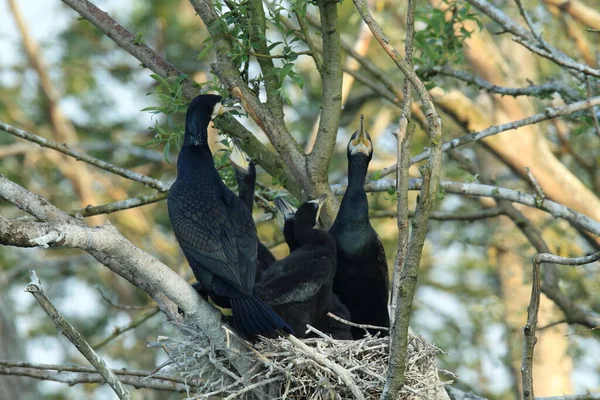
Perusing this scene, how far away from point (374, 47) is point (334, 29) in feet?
26.3

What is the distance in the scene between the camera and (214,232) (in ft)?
16.4

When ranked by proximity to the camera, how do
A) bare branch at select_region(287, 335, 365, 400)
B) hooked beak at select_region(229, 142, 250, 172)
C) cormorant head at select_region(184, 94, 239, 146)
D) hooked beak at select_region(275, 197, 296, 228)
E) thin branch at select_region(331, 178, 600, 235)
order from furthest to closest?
hooked beak at select_region(275, 197, 296, 228)
thin branch at select_region(331, 178, 600, 235)
hooked beak at select_region(229, 142, 250, 172)
cormorant head at select_region(184, 94, 239, 146)
bare branch at select_region(287, 335, 365, 400)

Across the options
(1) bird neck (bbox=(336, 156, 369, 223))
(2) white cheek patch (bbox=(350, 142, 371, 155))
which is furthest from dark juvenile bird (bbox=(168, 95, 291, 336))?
(2) white cheek patch (bbox=(350, 142, 371, 155))

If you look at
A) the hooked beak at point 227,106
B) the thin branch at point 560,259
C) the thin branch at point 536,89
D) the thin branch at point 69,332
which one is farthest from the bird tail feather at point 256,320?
the thin branch at point 536,89

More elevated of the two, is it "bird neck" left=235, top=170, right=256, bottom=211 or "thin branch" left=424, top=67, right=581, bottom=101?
"thin branch" left=424, top=67, right=581, bottom=101

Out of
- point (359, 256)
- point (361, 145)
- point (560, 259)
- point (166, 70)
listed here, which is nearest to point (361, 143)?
point (361, 145)

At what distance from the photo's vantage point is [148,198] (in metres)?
5.94

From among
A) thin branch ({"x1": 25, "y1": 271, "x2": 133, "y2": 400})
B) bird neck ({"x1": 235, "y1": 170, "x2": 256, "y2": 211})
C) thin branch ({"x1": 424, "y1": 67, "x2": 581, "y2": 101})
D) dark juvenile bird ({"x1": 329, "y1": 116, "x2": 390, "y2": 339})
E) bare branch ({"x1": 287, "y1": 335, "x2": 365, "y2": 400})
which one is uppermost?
thin branch ({"x1": 424, "y1": 67, "x2": 581, "y2": 101})

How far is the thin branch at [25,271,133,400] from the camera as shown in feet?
11.7

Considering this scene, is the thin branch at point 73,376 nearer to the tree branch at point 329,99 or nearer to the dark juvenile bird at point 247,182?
the dark juvenile bird at point 247,182

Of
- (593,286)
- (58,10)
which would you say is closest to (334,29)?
(593,286)

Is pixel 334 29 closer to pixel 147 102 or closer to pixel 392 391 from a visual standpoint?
pixel 392 391

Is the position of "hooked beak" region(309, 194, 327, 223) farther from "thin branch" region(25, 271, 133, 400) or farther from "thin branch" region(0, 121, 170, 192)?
"thin branch" region(25, 271, 133, 400)

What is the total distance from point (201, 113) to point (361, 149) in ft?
4.07
